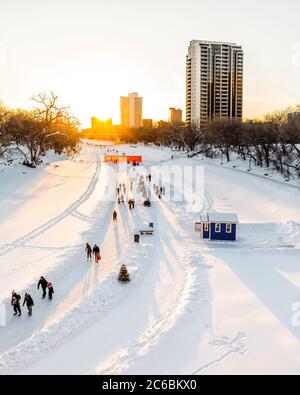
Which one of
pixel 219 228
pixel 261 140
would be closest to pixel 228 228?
pixel 219 228

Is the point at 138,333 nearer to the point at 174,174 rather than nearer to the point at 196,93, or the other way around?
the point at 174,174

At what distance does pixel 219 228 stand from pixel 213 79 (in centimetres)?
14473

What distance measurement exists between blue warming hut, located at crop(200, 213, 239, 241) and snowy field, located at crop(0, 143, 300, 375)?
2.63 ft

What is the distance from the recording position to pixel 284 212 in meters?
32.1

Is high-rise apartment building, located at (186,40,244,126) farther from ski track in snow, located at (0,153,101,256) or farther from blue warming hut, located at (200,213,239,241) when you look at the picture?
blue warming hut, located at (200,213,239,241)

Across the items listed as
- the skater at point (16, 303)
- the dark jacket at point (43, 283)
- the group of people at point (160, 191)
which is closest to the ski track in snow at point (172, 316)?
the skater at point (16, 303)

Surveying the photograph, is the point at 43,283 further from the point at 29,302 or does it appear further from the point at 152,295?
the point at 152,295

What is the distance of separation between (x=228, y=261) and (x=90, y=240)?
365 inches

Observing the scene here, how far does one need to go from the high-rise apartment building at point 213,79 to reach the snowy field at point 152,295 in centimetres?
13211

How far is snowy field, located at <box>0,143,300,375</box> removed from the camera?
1143 centimetres

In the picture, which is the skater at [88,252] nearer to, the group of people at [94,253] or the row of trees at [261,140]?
the group of people at [94,253]

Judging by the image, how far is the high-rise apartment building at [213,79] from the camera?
155 metres

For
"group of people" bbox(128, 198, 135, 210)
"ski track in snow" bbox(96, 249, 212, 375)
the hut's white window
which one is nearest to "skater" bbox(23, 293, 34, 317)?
"ski track in snow" bbox(96, 249, 212, 375)

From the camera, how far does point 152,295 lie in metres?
16.0
